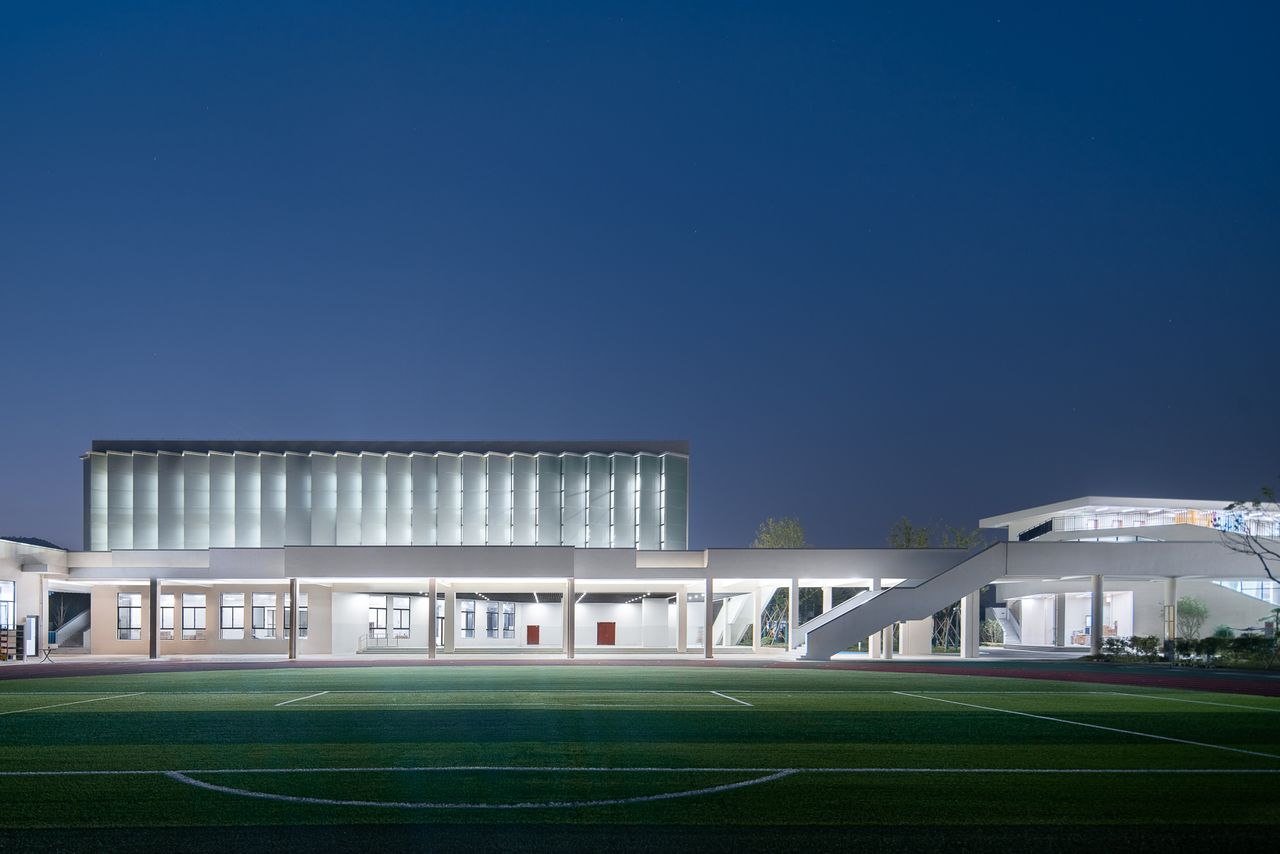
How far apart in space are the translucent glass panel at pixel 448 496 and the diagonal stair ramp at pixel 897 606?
2714 cm

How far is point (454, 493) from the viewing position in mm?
65688

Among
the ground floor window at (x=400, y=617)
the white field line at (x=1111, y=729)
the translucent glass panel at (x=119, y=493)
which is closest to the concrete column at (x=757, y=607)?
the ground floor window at (x=400, y=617)

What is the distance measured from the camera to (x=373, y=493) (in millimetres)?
65750

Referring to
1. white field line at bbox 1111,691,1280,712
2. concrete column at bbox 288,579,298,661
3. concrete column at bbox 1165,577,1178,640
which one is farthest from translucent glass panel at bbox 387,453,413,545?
white field line at bbox 1111,691,1280,712

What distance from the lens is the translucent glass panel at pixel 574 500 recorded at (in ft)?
213

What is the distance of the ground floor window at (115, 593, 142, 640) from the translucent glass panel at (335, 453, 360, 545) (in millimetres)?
12969

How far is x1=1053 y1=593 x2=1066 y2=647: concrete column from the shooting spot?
72.1 m

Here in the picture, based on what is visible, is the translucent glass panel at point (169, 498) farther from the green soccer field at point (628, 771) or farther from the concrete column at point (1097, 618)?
the concrete column at point (1097, 618)

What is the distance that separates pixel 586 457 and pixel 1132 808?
184ft

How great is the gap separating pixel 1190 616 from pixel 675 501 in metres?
28.5

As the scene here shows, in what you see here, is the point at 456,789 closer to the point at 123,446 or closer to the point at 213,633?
the point at 213,633

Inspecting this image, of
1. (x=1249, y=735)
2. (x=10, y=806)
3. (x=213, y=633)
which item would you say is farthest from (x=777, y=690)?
(x=213, y=633)

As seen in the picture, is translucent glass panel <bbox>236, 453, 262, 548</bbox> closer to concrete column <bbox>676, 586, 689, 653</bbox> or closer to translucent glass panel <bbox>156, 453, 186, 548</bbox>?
translucent glass panel <bbox>156, 453, 186, 548</bbox>

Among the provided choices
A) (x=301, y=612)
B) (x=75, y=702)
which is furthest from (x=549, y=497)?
(x=75, y=702)
